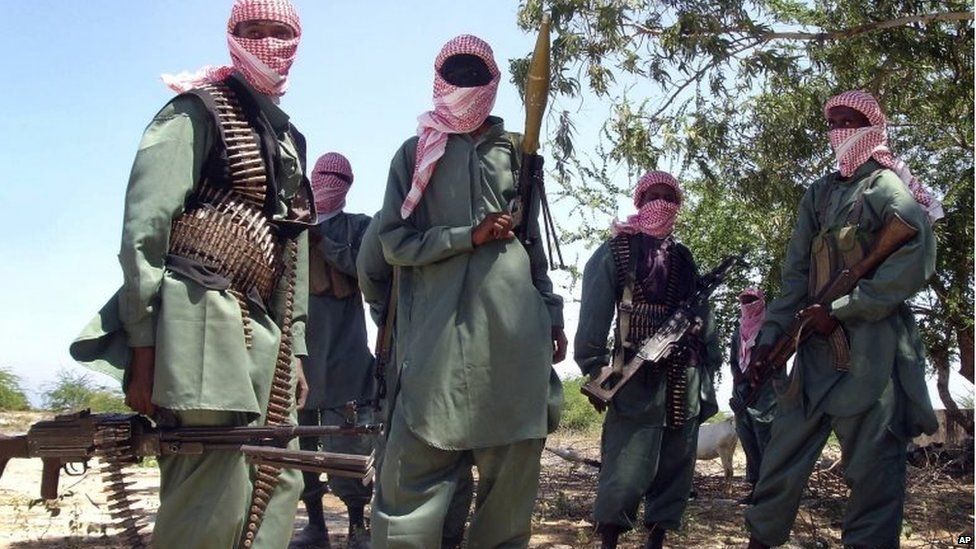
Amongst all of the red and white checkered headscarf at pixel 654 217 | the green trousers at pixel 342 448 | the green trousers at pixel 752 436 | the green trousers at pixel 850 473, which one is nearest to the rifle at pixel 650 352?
the red and white checkered headscarf at pixel 654 217

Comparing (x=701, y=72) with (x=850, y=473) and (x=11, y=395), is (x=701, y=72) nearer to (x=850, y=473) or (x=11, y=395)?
(x=850, y=473)

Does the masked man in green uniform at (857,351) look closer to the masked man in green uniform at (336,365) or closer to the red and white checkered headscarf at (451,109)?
the red and white checkered headscarf at (451,109)

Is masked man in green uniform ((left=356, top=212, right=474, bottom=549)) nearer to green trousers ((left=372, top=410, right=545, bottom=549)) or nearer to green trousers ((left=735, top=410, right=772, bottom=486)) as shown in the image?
green trousers ((left=372, top=410, right=545, bottom=549))

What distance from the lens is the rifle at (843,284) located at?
17.7 feet

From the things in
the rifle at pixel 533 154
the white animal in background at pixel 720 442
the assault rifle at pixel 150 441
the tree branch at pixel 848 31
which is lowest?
the white animal in background at pixel 720 442

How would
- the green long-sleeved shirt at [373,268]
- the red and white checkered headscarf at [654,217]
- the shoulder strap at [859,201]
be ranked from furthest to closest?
the red and white checkered headscarf at [654,217]
the shoulder strap at [859,201]
the green long-sleeved shirt at [373,268]

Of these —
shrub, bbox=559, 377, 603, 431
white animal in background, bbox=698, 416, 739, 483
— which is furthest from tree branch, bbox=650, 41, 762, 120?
shrub, bbox=559, 377, 603, 431

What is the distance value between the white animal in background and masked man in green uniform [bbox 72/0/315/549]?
21.9 feet

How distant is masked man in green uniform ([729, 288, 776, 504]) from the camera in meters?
9.66

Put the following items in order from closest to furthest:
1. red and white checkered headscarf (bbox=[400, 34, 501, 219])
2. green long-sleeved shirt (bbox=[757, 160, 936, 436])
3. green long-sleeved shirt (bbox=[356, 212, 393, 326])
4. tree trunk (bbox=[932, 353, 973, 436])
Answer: red and white checkered headscarf (bbox=[400, 34, 501, 219]) < green long-sleeved shirt (bbox=[356, 212, 393, 326]) < green long-sleeved shirt (bbox=[757, 160, 936, 436]) < tree trunk (bbox=[932, 353, 973, 436])

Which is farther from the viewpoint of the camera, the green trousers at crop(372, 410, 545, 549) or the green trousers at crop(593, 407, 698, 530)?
the green trousers at crop(593, 407, 698, 530)

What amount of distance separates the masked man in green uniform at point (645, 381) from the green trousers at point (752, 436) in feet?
10.0

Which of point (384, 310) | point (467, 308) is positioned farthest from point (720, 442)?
point (467, 308)

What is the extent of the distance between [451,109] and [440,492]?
1.39 metres
